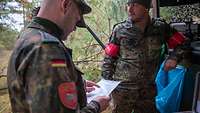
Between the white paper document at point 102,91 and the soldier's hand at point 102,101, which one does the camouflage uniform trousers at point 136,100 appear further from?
the soldier's hand at point 102,101

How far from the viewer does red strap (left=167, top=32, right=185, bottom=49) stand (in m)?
3.05

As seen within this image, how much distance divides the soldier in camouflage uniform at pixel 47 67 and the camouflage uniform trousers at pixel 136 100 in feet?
5.93

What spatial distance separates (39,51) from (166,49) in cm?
214

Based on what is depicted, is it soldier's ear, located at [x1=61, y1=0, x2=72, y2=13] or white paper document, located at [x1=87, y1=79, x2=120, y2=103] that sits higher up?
soldier's ear, located at [x1=61, y1=0, x2=72, y2=13]

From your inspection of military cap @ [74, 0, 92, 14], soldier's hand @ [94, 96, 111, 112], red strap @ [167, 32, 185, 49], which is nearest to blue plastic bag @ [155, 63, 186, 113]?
red strap @ [167, 32, 185, 49]

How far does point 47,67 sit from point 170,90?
2.03 meters

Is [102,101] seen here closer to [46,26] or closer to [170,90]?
[46,26]

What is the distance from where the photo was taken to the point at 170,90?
3037 millimetres

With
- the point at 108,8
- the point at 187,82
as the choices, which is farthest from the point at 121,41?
the point at 108,8

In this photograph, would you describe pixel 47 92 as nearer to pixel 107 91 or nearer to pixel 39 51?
pixel 39 51

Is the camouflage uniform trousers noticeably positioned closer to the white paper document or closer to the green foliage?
the white paper document

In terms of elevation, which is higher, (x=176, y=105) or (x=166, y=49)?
(x=166, y=49)

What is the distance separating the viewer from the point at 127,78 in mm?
3168

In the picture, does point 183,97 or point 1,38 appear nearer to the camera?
point 183,97
